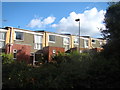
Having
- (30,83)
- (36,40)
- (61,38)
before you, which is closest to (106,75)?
(30,83)

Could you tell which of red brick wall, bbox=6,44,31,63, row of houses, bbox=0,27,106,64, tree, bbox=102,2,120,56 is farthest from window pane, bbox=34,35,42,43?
tree, bbox=102,2,120,56

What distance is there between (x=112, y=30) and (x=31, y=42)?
25480 mm

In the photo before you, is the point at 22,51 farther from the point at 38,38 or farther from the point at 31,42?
the point at 38,38

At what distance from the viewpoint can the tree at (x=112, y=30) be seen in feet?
29.2

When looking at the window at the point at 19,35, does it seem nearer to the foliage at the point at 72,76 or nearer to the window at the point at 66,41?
the window at the point at 66,41

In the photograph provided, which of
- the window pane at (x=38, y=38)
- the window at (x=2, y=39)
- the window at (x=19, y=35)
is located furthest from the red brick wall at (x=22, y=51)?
the window pane at (x=38, y=38)

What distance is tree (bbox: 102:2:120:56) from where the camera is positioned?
8.91 metres

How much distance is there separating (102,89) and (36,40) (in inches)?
1080

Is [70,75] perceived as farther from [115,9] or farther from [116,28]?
[115,9]

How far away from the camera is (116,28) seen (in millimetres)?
9070

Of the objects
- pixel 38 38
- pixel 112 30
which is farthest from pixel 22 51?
pixel 112 30

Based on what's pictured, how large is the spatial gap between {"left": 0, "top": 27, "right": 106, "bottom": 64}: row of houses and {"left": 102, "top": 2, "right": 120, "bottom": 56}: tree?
605 inches

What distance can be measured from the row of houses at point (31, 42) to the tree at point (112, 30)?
50.5ft

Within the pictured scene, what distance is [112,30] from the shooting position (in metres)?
9.42
